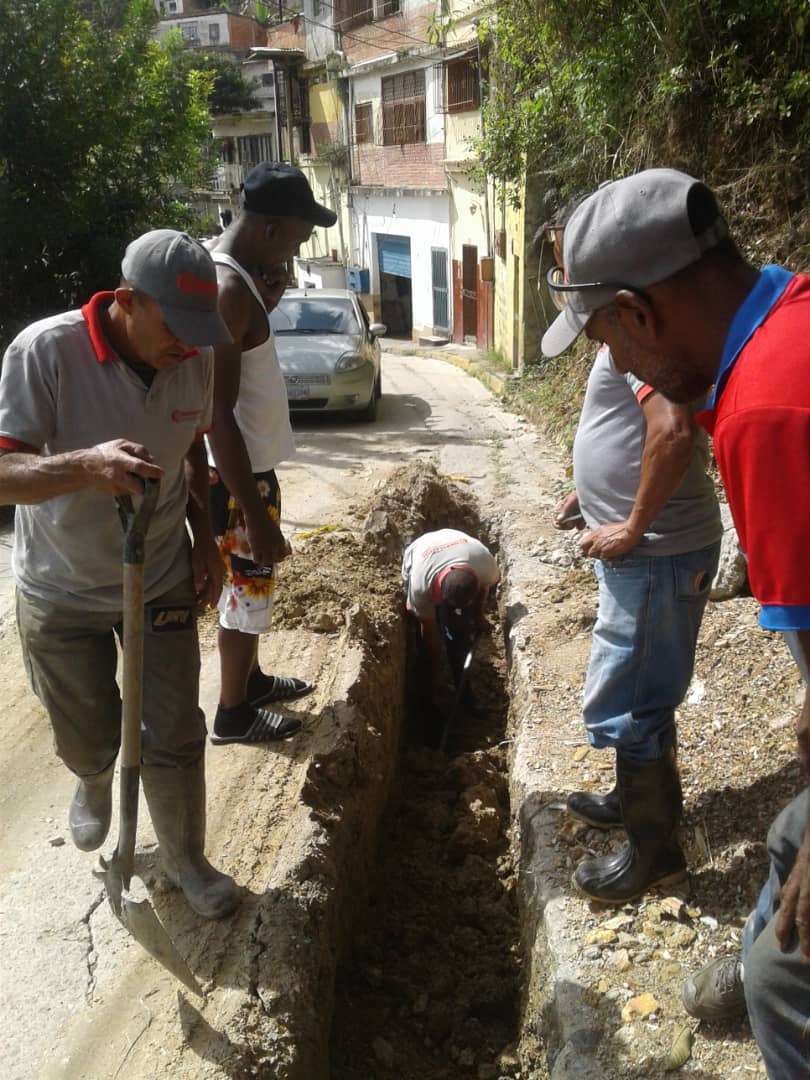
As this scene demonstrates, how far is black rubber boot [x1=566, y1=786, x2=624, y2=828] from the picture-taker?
135 inches

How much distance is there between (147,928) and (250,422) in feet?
6.30

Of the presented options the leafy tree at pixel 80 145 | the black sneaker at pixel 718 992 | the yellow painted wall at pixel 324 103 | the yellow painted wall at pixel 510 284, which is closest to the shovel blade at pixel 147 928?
the black sneaker at pixel 718 992

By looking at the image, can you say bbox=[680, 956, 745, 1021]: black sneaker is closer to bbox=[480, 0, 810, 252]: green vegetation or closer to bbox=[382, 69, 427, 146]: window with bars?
bbox=[480, 0, 810, 252]: green vegetation

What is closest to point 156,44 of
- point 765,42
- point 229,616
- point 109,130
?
point 109,130

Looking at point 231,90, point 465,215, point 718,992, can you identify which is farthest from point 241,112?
point 718,992

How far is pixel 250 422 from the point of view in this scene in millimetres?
3801

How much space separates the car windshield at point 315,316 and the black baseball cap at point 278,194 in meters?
9.82

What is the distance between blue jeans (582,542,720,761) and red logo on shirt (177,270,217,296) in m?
1.45

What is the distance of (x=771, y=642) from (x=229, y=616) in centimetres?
246

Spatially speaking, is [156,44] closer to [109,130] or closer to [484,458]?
[109,130]

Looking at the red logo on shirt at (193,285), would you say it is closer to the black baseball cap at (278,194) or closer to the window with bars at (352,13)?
the black baseball cap at (278,194)

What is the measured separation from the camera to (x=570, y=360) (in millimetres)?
12711

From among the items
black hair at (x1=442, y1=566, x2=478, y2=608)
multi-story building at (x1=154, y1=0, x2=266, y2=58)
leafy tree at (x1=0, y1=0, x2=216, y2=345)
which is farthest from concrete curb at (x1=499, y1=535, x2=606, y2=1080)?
multi-story building at (x1=154, y1=0, x2=266, y2=58)

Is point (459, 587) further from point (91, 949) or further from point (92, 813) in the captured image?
point (91, 949)
